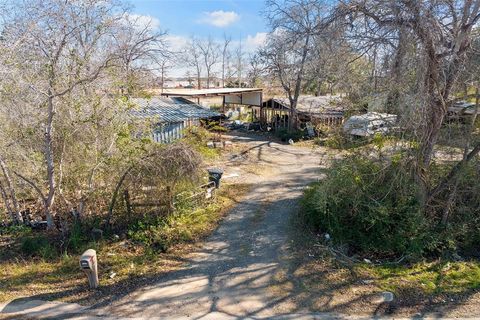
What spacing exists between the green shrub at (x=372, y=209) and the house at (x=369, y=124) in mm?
785

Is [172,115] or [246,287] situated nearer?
[246,287]

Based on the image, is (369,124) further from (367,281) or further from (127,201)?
(127,201)

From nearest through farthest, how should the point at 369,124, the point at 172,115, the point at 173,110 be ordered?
the point at 369,124, the point at 172,115, the point at 173,110

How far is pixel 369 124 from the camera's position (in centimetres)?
817

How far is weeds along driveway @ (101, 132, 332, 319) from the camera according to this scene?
16.0 ft

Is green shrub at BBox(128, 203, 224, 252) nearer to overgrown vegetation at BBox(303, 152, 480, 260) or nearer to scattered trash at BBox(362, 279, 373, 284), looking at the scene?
overgrown vegetation at BBox(303, 152, 480, 260)

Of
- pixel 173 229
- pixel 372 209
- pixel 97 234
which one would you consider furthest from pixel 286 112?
pixel 97 234

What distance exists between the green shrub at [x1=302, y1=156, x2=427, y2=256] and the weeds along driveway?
4.19 ft

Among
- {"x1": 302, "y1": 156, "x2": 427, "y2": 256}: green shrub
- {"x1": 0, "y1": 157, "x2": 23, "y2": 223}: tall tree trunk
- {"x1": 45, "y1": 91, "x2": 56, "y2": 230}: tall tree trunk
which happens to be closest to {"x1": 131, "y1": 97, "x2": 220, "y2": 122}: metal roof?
{"x1": 0, "y1": 157, "x2": 23, "y2": 223}: tall tree trunk

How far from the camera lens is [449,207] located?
7.12m

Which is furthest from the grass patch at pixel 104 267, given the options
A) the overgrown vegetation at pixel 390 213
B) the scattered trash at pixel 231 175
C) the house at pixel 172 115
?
the house at pixel 172 115

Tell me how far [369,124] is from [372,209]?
95.8 inches

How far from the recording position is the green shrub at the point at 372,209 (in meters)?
6.83

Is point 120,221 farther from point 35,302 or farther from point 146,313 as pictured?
point 146,313
